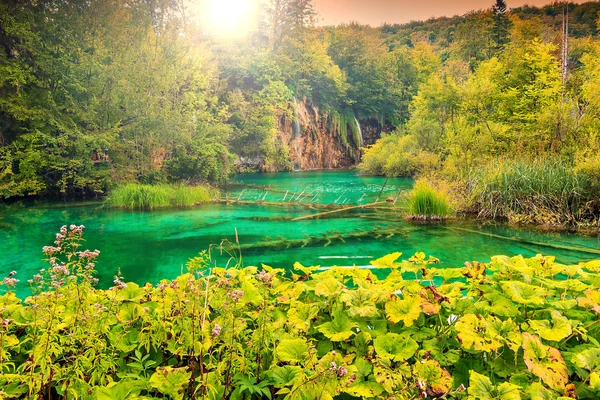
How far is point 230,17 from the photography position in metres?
31.2

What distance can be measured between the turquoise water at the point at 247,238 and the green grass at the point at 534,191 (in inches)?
42.2

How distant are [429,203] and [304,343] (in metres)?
10.1

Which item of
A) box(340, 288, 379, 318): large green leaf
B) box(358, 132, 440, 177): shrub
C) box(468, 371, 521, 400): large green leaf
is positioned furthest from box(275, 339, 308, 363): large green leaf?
box(358, 132, 440, 177): shrub

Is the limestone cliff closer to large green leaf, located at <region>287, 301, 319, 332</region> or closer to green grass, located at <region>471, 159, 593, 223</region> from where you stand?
green grass, located at <region>471, 159, 593, 223</region>

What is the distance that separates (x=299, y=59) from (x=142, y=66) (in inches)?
906

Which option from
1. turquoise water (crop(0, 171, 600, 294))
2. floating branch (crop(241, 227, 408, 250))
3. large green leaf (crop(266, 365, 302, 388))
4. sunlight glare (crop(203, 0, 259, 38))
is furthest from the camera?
sunlight glare (crop(203, 0, 259, 38))

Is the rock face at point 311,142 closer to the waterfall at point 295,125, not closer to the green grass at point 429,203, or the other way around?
the waterfall at point 295,125

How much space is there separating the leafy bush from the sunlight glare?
27030mm

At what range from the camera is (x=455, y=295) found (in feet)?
6.44

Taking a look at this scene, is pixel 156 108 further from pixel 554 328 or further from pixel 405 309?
pixel 554 328

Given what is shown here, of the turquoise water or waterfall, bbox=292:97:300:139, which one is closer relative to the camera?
the turquoise water

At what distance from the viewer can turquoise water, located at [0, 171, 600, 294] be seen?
7.27 m

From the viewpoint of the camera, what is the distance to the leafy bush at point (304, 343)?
1454 mm

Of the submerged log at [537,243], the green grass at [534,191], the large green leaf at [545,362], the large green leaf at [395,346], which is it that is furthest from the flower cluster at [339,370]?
the green grass at [534,191]
